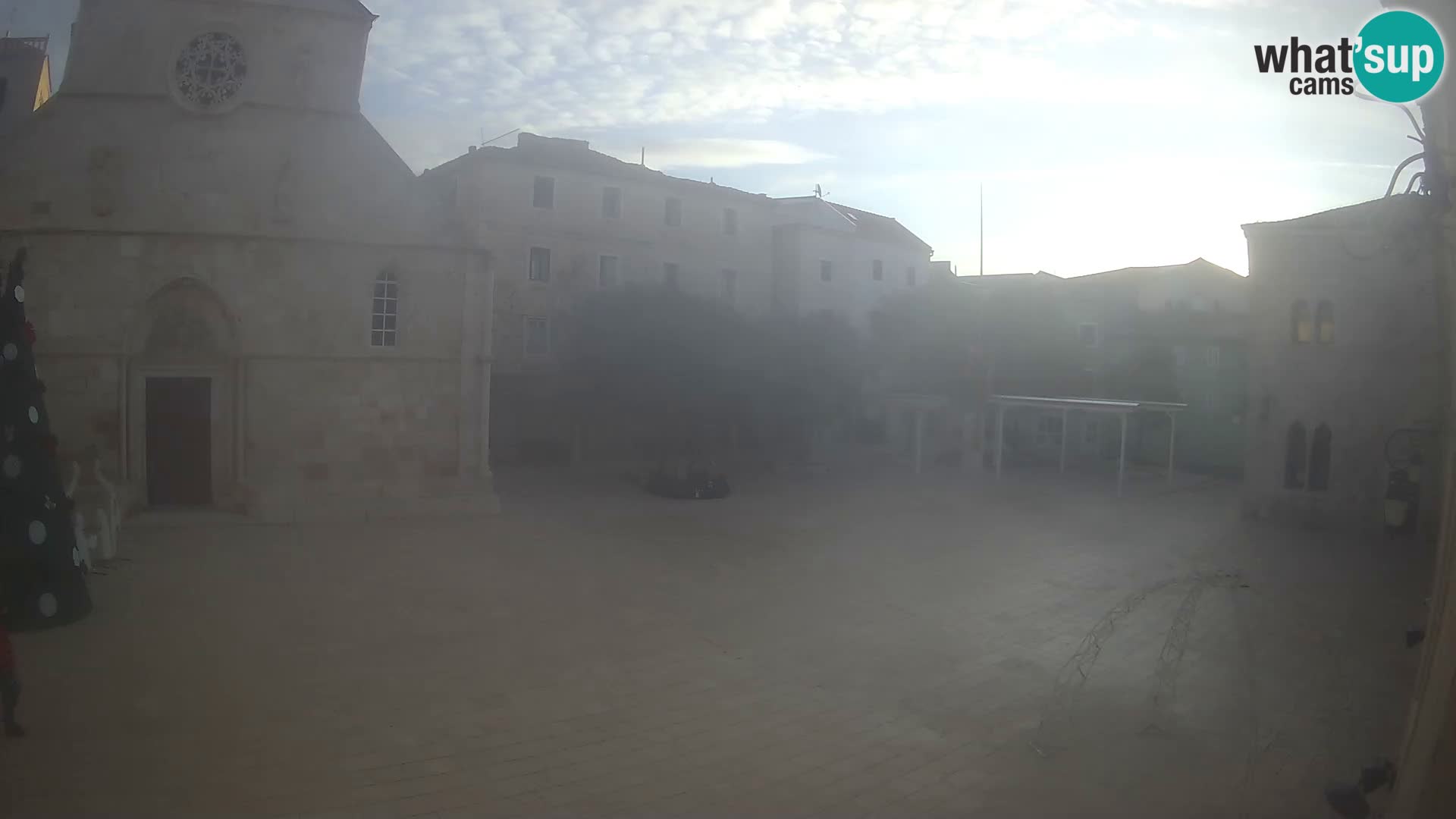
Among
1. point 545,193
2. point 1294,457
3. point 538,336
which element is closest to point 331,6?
point 545,193

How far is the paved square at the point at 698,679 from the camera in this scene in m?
7.14

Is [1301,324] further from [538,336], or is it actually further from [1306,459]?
[538,336]

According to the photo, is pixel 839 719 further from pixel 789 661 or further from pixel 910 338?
pixel 910 338

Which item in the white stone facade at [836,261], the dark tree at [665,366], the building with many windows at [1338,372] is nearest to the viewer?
the building with many windows at [1338,372]

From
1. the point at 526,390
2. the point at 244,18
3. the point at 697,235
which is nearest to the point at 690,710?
the point at 244,18

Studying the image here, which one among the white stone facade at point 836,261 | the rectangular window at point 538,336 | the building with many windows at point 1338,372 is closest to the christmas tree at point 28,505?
the rectangular window at point 538,336

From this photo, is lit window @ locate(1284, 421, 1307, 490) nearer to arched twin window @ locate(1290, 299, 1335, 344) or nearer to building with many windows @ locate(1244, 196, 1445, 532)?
building with many windows @ locate(1244, 196, 1445, 532)

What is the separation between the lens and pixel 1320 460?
850 inches

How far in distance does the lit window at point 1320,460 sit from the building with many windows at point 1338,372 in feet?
0.08

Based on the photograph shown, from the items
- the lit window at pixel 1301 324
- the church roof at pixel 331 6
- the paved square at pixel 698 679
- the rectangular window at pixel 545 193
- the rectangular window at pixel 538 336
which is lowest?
the paved square at pixel 698 679

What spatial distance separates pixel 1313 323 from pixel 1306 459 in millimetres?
3250

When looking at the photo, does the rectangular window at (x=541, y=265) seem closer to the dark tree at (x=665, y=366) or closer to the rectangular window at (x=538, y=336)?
the rectangular window at (x=538, y=336)

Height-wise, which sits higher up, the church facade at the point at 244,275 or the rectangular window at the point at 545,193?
the rectangular window at the point at 545,193

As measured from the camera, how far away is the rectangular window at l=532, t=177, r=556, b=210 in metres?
32.2
